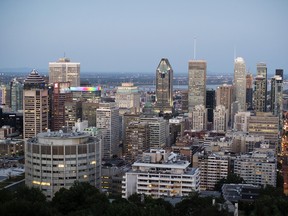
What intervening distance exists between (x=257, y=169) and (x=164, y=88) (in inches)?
1207

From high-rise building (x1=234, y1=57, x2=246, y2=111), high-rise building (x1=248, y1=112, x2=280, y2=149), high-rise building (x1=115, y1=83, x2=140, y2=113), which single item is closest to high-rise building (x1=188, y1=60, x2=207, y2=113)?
high-rise building (x1=234, y1=57, x2=246, y2=111)

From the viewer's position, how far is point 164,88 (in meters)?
51.0

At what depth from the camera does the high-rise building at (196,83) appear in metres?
49.3

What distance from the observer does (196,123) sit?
39.1 meters

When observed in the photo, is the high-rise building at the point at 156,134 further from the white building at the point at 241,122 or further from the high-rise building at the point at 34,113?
the white building at the point at 241,122

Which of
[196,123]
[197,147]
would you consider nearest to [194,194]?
[197,147]

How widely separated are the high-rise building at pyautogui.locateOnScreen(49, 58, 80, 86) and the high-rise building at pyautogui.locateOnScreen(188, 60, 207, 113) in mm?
12039

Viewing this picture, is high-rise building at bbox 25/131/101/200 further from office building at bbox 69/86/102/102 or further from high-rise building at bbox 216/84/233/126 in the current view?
high-rise building at bbox 216/84/233/126

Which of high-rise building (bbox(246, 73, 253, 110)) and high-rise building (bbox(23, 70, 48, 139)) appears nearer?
high-rise building (bbox(23, 70, 48, 139))

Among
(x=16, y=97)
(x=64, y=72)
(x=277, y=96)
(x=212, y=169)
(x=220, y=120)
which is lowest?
(x=212, y=169)

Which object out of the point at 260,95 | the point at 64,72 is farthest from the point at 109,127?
the point at 64,72

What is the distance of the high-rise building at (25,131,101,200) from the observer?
48.1ft

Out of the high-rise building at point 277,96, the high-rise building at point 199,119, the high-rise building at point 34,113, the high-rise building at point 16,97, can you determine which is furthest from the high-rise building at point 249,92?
the high-rise building at point 34,113

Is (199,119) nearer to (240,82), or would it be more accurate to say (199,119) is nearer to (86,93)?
(86,93)
